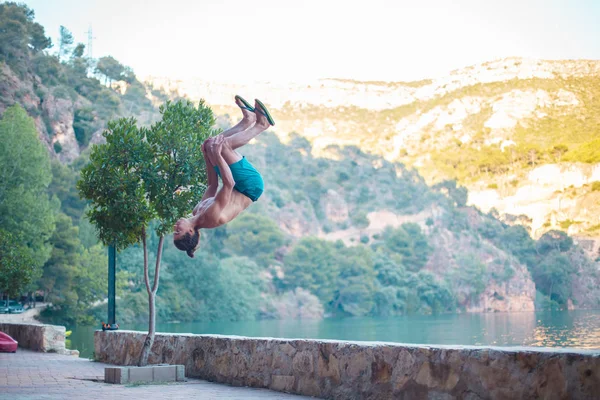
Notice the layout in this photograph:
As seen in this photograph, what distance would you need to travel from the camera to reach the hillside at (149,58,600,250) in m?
114

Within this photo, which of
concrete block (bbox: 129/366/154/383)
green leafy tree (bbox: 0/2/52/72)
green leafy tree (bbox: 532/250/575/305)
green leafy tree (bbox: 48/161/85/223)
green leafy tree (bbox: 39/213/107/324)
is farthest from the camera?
green leafy tree (bbox: 532/250/575/305)

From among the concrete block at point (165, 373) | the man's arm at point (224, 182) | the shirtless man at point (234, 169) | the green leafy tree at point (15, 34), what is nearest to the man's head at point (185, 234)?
the shirtless man at point (234, 169)

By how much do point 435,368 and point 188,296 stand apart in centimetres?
5502

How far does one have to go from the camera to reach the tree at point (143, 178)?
10508 mm

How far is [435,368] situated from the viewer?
6059 mm

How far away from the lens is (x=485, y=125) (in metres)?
143

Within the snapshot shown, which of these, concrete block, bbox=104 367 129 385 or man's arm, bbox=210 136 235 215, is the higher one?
man's arm, bbox=210 136 235 215

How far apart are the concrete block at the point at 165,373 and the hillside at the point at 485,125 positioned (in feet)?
320

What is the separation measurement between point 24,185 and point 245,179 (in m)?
33.0

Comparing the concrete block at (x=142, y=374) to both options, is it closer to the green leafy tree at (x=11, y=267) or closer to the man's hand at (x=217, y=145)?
the man's hand at (x=217, y=145)

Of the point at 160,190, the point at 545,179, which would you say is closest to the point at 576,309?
the point at 545,179

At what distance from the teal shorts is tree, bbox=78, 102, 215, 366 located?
4006 mm

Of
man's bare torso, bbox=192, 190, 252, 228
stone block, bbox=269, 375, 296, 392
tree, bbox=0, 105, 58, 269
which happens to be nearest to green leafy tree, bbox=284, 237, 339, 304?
tree, bbox=0, 105, 58, 269

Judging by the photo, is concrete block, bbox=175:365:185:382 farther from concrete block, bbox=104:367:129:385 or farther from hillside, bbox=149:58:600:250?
hillside, bbox=149:58:600:250
